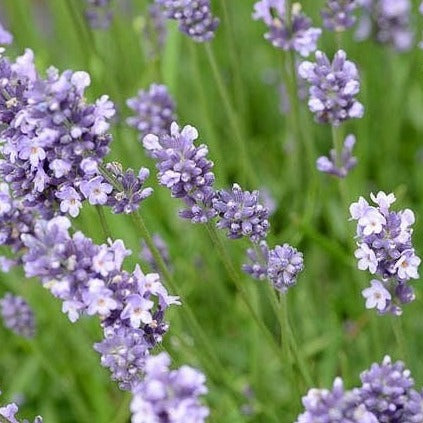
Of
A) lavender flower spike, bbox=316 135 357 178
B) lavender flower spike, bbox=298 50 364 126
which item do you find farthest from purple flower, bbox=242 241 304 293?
lavender flower spike, bbox=316 135 357 178

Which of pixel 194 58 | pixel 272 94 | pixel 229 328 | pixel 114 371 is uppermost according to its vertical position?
pixel 272 94

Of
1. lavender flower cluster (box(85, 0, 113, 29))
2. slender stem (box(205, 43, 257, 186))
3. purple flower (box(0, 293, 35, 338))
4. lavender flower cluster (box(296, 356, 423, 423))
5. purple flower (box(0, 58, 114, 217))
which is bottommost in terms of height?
lavender flower cluster (box(296, 356, 423, 423))

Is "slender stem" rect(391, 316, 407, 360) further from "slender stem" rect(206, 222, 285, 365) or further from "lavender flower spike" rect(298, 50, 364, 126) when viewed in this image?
"lavender flower spike" rect(298, 50, 364, 126)

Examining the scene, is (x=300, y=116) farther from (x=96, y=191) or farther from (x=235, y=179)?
(x=96, y=191)

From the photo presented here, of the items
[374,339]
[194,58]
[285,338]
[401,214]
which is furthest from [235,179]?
[401,214]

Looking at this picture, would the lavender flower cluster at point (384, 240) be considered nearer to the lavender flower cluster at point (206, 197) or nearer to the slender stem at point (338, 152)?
the lavender flower cluster at point (206, 197)

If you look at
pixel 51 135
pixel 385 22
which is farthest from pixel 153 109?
pixel 51 135
